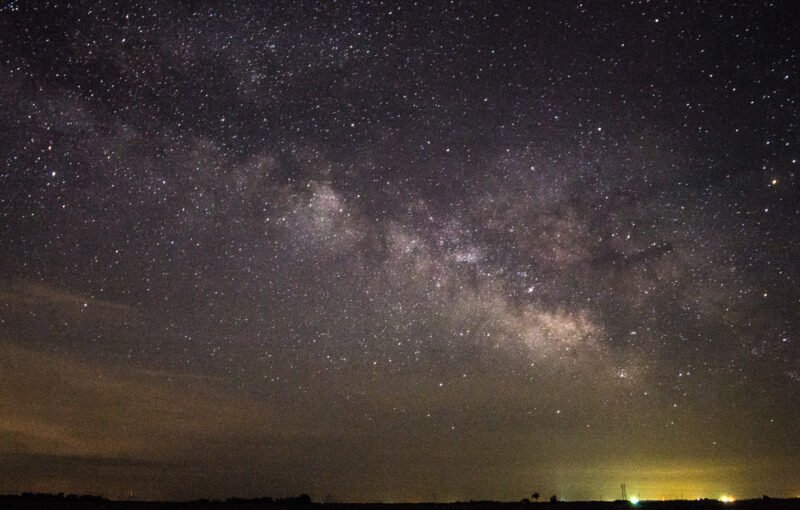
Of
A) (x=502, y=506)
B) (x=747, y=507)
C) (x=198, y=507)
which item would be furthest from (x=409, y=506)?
(x=747, y=507)

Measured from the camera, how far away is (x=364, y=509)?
112ft

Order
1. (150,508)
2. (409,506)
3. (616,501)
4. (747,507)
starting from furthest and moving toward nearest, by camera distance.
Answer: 1. (616,501)
2. (409,506)
3. (747,507)
4. (150,508)

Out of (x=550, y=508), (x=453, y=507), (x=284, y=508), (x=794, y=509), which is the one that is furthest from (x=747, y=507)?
(x=284, y=508)

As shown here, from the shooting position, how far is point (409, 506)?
3816 centimetres

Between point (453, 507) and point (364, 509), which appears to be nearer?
point (364, 509)

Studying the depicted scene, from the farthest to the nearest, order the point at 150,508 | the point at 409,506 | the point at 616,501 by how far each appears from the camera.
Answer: the point at 616,501 → the point at 409,506 → the point at 150,508

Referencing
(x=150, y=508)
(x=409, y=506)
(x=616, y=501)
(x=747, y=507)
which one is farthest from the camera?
(x=616, y=501)

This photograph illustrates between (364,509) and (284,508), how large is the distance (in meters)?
4.92

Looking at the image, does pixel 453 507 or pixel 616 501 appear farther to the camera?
pixel 616 501

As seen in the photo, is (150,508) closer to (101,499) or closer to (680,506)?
(101,499)

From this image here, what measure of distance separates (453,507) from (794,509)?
17.7 meters

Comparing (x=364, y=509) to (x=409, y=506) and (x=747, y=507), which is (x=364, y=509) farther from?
(x=747, y=507)

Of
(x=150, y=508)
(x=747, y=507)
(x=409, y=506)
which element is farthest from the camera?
(x=409, y=506)

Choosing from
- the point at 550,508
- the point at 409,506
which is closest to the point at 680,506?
the point at 550,508
